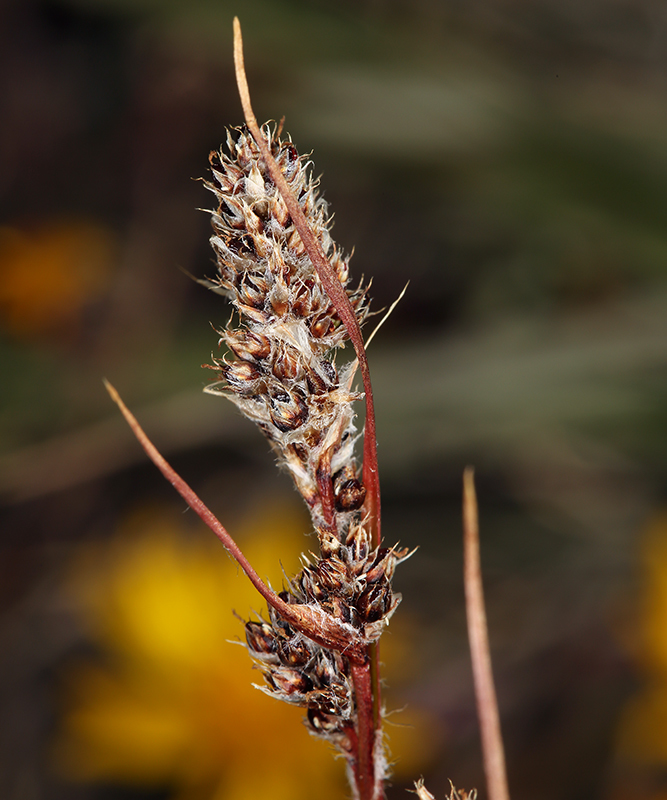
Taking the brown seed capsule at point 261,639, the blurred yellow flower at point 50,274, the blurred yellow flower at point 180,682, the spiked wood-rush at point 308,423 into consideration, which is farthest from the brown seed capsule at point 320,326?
the blurred yellow flower at point 50,274

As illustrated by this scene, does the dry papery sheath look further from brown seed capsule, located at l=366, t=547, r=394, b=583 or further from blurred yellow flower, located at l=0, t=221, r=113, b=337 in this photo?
blurred yellow flower, located at l=0, t=221, r=113, b=337

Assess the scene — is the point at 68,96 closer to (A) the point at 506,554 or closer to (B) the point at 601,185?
(B) the point at 601,185

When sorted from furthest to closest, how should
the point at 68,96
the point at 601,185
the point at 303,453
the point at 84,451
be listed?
the point at 68,96, the point at 601,185, the point at 84,451, the point at 303,453

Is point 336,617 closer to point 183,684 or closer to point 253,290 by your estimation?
point 253,290

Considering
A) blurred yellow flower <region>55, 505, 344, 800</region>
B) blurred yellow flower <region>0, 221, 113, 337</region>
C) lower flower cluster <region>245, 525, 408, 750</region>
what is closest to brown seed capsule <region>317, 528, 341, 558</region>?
lower flower cluster <region>245, 525, 408, 750</region>

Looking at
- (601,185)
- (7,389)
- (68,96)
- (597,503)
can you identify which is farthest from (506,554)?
(68,96)

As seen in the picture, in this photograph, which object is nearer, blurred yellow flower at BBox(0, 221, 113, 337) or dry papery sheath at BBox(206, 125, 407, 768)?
dry papery sheath at BBox(206, 125, 407, 768)

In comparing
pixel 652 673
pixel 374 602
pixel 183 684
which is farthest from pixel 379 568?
pixel 183 684
